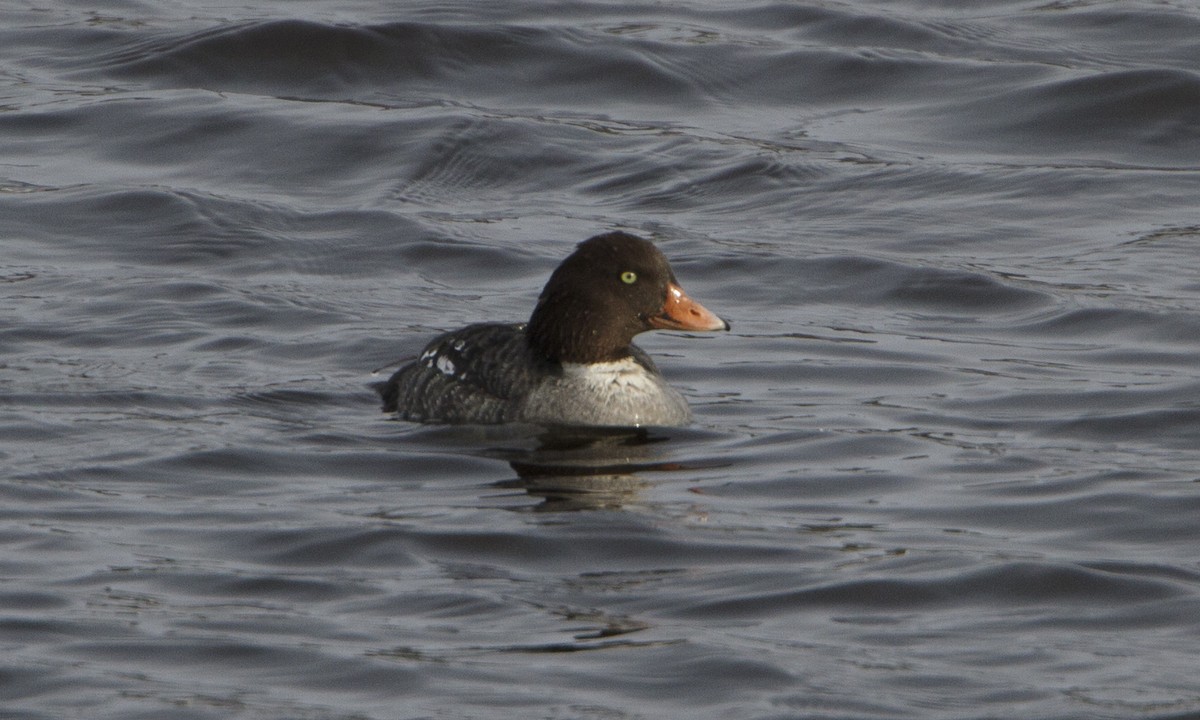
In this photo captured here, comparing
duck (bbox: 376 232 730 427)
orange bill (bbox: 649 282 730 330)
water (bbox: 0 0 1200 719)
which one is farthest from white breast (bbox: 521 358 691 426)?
orange bill (bbox: 649 282 730 330)

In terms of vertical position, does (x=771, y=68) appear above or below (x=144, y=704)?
above

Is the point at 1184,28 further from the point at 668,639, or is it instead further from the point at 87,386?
the point at 668,639

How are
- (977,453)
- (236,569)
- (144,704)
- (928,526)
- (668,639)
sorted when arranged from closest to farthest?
(144,704), (668,639), (236,569), (928,526), (977,453)

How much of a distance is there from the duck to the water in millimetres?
167

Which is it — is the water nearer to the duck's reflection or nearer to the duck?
the duck's reflection

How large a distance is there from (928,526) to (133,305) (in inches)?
220

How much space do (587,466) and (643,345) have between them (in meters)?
2.58

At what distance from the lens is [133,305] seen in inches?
495

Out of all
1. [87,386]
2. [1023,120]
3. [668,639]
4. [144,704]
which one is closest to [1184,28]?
[1023,120]

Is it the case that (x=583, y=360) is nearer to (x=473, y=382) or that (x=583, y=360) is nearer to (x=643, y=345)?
(x=473, y=382)

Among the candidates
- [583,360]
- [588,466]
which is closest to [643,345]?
[583,360]

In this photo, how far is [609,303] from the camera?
1038 cm

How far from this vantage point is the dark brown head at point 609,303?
10.3 m

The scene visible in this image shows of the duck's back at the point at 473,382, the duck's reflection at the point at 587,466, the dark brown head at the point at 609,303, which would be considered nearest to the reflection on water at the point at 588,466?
the duck's reflection at the point at 587,466
